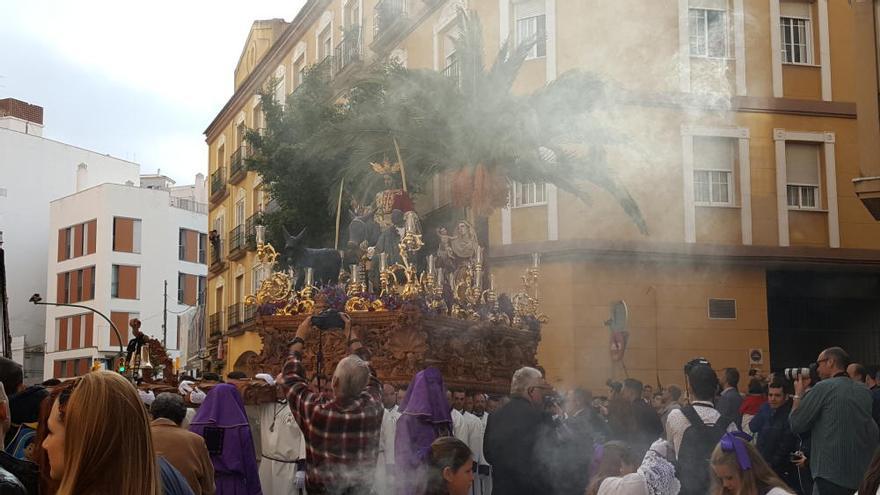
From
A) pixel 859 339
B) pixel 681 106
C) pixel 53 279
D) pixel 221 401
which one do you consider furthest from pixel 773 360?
pixel 53 279

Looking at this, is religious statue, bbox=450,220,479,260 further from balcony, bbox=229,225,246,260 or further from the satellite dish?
balcony, bbox=229,225,246,260

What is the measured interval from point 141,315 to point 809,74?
1517 inches

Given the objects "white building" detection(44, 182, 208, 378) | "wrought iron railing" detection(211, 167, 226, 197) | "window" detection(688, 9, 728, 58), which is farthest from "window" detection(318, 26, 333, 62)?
"white building" detection(44, 182, 208, 378)

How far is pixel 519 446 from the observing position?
8734mm

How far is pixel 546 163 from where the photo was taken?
60.3ft

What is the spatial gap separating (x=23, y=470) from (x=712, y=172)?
1718cm

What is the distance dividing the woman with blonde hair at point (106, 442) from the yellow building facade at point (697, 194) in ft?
50.2

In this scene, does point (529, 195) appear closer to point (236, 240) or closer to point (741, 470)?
point (741, 470)

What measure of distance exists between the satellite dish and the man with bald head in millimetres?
10610

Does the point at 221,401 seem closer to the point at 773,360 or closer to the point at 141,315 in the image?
the point at 773,360

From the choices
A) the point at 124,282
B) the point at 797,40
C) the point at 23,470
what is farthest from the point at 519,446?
the point at 124,282

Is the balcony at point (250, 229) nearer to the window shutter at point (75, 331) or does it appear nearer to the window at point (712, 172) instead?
the window at point (712, 172)

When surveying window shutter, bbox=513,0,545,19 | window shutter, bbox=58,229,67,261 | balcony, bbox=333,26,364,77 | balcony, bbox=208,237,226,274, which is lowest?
balcony, bbox=208,237,226,274

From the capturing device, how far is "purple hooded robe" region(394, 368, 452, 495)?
9.61 metres
